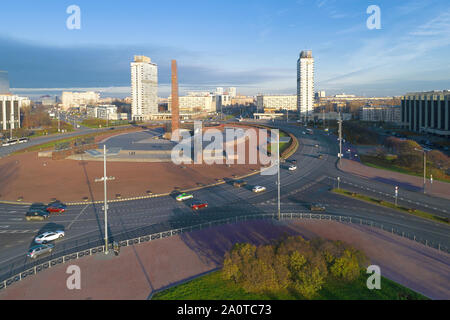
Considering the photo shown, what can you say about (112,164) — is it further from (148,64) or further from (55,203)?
(148,64)

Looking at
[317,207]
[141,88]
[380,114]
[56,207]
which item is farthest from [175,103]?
[141,88]

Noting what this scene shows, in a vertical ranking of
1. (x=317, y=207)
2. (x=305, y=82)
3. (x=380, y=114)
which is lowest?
(x=317, y=207)

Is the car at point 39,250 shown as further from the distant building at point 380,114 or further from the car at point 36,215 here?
the distant building at point 380,114

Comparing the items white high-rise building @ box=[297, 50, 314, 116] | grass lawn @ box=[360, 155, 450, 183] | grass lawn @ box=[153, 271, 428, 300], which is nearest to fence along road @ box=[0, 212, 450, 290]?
grass lawn @ box=[153, 271, 428, 300]

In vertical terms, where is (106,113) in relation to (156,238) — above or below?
above

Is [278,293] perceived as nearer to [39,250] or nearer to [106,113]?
[39,250]

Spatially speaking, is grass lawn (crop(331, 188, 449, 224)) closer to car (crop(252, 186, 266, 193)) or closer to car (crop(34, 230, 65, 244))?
car (crop(252, 186, 266, 193))

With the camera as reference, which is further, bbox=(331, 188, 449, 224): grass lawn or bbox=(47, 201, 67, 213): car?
bbox=(47, 201, 67, 213): car
